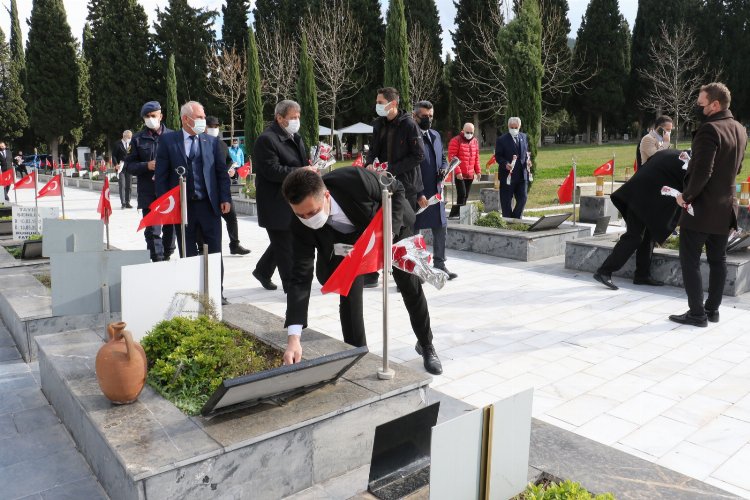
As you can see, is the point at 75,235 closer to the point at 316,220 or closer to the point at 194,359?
the point at 194,359

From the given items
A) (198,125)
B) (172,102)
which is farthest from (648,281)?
(172,102)

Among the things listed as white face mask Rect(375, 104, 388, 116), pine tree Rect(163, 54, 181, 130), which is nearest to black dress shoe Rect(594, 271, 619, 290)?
white face mask Rect(375, 104, 388, 116)

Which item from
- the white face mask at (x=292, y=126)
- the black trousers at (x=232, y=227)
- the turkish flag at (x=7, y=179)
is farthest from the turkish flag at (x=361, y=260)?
the turkish flag at (x=7, y=179)

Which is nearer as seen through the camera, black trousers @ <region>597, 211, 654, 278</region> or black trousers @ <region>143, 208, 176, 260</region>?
black trousers @ <region>597, 211, 654, 278</region>

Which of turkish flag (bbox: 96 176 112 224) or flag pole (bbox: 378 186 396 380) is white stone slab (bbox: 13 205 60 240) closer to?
turkish flag (bbox: 96 176 112 224)

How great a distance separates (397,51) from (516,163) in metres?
15.1

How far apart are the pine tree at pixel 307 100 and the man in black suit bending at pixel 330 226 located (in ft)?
73.1

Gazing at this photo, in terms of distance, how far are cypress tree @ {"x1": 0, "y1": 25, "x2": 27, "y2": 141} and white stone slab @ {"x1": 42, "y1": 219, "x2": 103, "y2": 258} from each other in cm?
4828

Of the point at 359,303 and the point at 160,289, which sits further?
the point at 359,303

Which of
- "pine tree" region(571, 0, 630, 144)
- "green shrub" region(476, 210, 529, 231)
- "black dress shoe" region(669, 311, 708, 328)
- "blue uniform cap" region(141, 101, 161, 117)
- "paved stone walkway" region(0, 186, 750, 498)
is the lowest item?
"paved stone walkway" region(0, 186, 750, 498)

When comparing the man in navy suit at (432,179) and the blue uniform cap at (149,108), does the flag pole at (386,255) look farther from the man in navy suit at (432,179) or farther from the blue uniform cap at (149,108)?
the blue uniform cap at (149,108)

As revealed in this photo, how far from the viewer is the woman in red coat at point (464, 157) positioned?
1168cm

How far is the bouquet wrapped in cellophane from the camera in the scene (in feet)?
11.5

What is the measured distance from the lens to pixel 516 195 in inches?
421
